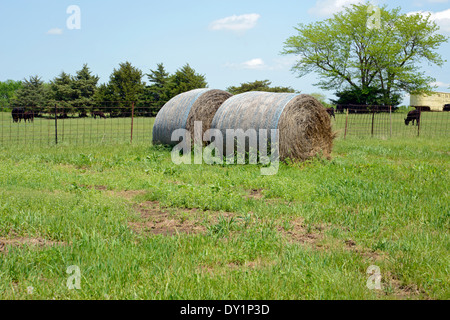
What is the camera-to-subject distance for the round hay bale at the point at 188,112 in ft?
39.3

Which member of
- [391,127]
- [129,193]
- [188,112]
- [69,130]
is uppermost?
[188,112]

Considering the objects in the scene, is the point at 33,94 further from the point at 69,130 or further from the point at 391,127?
the point at 391,127

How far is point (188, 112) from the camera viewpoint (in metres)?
11.9

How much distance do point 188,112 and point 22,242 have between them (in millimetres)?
7781

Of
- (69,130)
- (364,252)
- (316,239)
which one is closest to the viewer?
(364,252)


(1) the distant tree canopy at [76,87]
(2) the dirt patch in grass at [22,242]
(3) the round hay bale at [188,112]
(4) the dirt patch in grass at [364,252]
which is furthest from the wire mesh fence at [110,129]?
(1) the distant tree canopy at [76,87]

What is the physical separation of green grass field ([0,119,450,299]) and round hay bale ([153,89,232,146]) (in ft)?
10.7

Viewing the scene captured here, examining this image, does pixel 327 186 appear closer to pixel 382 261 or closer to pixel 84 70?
pixel 382 261

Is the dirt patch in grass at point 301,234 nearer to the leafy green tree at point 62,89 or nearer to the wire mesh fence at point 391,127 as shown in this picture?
the wire mesh fence at point 391,127

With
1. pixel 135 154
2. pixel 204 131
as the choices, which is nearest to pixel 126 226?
pixel 135 154

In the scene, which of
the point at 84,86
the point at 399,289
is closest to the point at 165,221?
the point at 399,289

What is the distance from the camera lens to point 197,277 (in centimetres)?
354

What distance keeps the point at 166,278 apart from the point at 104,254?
900 millimetres
